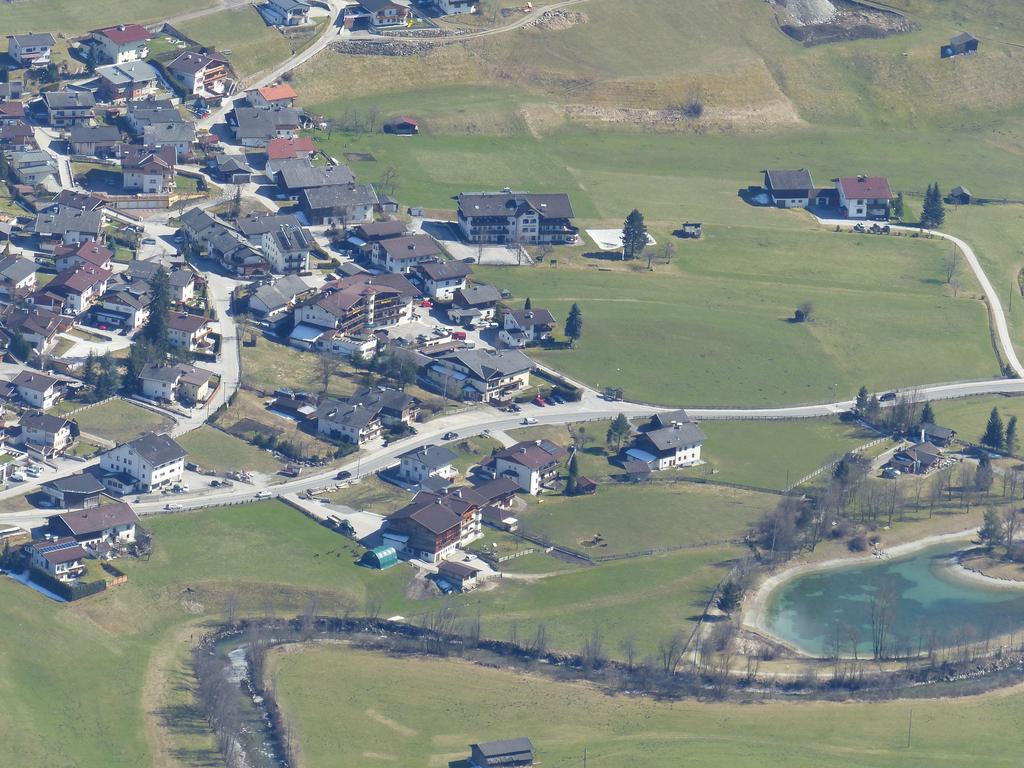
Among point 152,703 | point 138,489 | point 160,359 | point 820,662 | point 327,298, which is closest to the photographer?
point 152,703

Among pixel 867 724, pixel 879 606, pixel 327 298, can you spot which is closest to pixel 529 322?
pixel 327 298

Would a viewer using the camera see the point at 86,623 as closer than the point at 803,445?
Yes

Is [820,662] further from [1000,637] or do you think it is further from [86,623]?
[86,623]

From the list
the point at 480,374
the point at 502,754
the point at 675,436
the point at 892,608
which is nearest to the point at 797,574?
the point at 892,608

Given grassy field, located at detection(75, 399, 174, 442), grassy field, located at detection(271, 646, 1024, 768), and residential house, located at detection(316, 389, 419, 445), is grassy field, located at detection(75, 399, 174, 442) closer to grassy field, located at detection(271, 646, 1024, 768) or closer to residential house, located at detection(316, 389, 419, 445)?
residential house, located at detection(316, 389, 419, 445)

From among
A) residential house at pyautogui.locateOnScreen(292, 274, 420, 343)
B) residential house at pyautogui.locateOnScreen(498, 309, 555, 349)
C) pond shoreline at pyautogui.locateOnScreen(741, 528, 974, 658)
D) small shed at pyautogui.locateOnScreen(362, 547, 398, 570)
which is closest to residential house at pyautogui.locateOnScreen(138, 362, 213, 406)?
residential house at pyautogui.locateOnScreen(292, 274, 420, 343)

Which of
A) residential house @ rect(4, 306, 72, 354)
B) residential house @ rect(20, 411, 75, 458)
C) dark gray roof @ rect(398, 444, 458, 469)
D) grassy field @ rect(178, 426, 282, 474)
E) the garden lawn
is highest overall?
residential house @ rect(4, 306, 72, 354)

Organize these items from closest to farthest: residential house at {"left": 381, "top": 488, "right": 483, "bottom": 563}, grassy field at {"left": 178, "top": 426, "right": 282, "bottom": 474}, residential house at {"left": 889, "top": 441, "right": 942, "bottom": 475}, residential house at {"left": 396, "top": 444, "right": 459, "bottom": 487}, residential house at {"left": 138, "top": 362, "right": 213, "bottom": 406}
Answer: residential house at {"left": 381, "top": 488, "right": 483, "bottom": 563}, grassy field at {"left": 178, "top": 426, "right": 282, "bottom": 474}, residential house at {"left": 396, "top": 444, "right": 459, "bottom": 487}, residential house at {"left": 138, "top": 362, "right": 213, "bottom": 406}, residential house at {"left": 889, "top": 441, "right": 942, "bottom": 475}

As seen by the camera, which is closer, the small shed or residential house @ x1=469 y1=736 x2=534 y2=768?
residential house @ x1=469 y1=736 x2=534 y2=768
